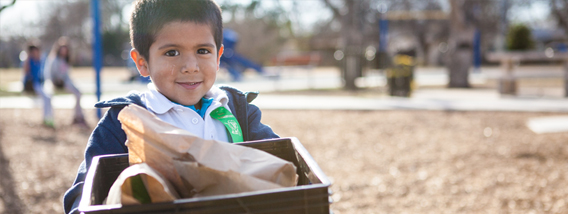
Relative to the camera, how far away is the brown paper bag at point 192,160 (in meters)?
0.99

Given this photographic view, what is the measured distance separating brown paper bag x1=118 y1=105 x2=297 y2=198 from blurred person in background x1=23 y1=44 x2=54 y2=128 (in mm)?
7517

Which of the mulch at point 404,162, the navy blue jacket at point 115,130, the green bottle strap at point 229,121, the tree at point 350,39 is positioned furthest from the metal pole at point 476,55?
the green bottle strap at point 229,121

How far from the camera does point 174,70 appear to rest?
4.80 feet

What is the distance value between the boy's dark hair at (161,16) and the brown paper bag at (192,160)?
0.46 metres

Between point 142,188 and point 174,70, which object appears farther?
point 174,70

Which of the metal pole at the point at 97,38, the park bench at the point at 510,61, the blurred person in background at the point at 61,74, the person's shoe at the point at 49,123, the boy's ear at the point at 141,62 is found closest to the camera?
the boy's ear at the point at 141,62

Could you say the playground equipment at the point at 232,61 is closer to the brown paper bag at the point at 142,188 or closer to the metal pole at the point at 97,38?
the metal pole at the point at 97,38

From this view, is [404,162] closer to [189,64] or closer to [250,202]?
[189,64]

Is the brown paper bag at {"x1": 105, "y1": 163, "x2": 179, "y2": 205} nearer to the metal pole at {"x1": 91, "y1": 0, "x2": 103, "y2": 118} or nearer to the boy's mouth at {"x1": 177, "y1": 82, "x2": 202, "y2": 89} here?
the boy's mouth at {"x1": 177, "y1": 82, "x2": 202, "y2": 89}

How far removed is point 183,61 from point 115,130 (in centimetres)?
31

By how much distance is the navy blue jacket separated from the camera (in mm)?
1340

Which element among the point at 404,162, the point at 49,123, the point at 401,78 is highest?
the point at 401,78

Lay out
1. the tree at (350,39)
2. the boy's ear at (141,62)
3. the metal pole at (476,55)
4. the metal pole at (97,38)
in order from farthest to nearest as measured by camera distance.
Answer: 1. the metal pole at (476,55)
2. the tree at (350,39)
3. the metal pole at (97,38)
4. the boy's ear at (141,62)

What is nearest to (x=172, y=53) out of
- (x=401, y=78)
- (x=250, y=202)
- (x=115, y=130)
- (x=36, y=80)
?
(x=115, y=130)
